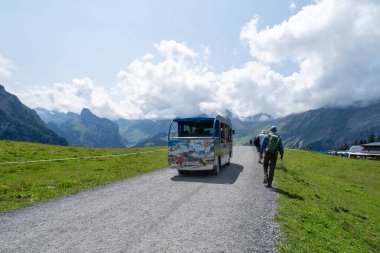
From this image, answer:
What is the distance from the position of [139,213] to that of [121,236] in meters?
2.41

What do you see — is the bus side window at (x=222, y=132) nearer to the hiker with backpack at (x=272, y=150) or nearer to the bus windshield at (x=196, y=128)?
the bus windshield at (x=196, y=128)

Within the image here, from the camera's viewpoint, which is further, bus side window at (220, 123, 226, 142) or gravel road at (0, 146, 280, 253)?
bus side window at (220, 123, 226, 142)

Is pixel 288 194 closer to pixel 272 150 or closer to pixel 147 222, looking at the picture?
pixel 272 150

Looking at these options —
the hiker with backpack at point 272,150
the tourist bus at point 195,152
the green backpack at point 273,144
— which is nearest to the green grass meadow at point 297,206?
the hiker with backpack at point 272,150

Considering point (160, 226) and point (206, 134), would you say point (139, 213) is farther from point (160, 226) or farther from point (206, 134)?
point (206, 134)

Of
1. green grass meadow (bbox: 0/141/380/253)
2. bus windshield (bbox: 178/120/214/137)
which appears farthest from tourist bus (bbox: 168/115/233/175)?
green grass meadow (bbox: 0/141/380/253)

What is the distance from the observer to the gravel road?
7.67 m

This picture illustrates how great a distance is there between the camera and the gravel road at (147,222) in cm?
767

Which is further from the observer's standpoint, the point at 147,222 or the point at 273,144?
the point at 273,144

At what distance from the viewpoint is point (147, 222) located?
952 centimetres

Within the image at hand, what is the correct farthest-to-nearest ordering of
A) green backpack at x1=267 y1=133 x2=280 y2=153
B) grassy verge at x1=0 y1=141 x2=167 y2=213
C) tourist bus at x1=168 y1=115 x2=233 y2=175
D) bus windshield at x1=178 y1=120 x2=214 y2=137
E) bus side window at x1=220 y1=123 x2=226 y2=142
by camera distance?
bus side window at x1=220 y1=123 x2=226 y2=142
bus windshield at x1=178 y1=120 x2=214 y2=137
tourist bus at x1=168 y1=115 x2=233 y2=175
green backpack at x1=267 y1=133 x2=280 y2=153
grassy verge at x1=0 y1=141 x2=167 y2=213

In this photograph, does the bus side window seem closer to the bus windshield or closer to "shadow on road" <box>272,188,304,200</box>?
the bus windshield

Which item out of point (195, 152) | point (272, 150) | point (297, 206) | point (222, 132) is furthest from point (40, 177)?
point (297, 206)

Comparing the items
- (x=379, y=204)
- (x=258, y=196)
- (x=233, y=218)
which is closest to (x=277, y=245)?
(x=233, y=218)
